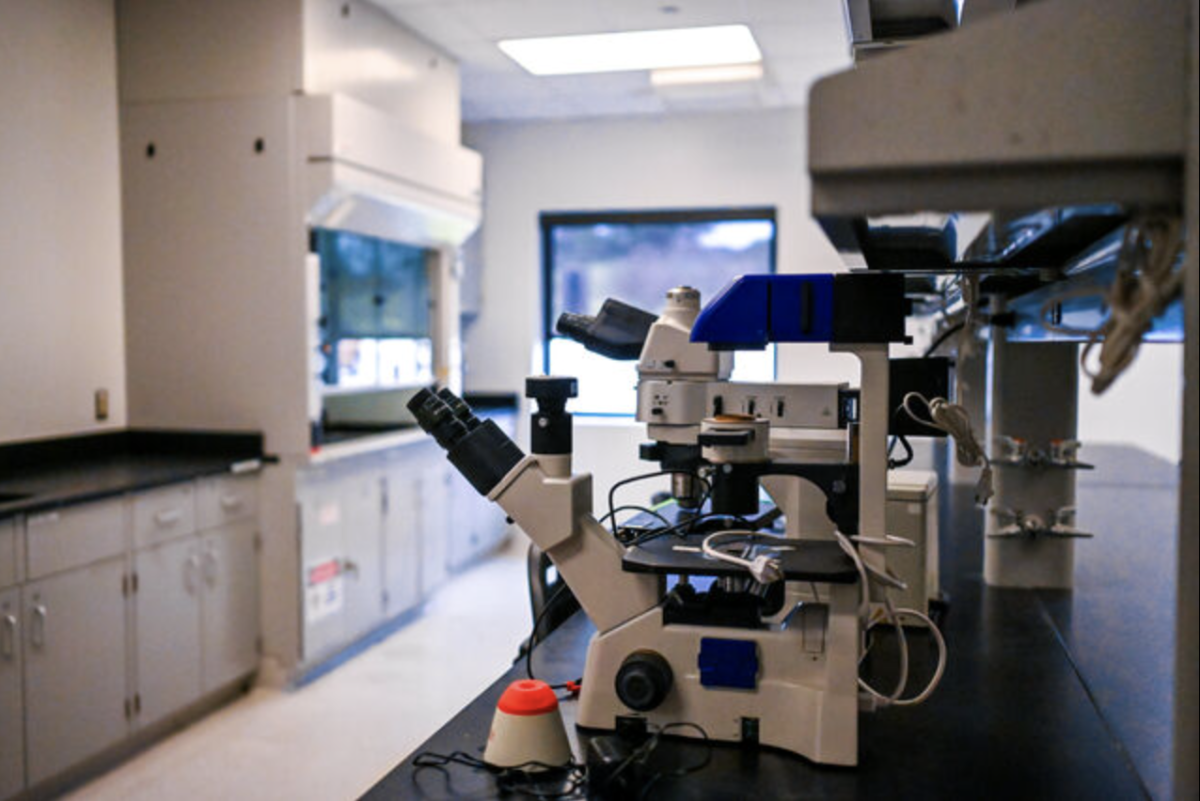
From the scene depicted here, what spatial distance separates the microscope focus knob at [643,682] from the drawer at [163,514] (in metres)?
2.32

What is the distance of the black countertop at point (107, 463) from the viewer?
2859 mm

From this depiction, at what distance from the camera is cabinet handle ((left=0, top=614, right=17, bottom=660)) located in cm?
262

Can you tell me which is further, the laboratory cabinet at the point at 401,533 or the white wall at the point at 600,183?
the white wall at the point at 600,183

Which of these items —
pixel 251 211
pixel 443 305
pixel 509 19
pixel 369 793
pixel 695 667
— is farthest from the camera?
pixel 443 305

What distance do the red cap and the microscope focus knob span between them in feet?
0.33

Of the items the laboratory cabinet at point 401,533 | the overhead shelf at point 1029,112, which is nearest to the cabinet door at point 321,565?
the laboratory cabinet at point 401,533

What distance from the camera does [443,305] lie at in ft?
16.1

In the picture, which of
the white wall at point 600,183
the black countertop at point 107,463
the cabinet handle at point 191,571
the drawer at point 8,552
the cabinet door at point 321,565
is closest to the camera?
the drawer at point 8,552

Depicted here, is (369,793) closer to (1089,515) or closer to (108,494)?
(108,494)

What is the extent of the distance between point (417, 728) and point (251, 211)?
1893 millimetres

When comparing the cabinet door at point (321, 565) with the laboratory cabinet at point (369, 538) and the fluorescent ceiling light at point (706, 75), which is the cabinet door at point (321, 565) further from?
the fluorescent ceiling light at point (706, 75)

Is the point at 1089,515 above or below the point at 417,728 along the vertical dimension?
above

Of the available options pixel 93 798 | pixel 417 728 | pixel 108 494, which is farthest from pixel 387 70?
pixel 93 798

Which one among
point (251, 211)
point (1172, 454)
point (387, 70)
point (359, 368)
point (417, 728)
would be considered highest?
point (387, 70)
